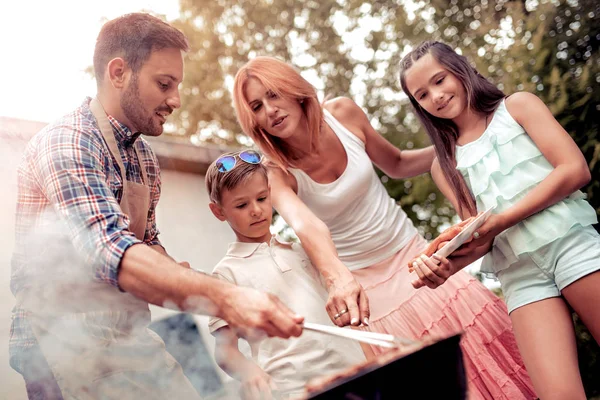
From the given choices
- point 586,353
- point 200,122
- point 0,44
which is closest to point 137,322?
point 0,44

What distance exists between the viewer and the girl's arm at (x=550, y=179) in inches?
80.7

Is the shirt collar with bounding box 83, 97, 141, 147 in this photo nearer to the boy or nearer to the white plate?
the boy

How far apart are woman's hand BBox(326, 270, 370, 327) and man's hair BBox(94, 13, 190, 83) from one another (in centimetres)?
106

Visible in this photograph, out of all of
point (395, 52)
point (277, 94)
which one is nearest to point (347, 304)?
point (277, 94)

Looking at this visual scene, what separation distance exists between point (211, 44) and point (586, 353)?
27.7ft

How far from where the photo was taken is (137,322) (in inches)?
79.7

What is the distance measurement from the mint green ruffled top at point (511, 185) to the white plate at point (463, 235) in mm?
221

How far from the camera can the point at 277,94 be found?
2449mm

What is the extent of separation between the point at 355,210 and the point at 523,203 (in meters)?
0.79

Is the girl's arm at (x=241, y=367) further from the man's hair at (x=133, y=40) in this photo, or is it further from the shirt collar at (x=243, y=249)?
the man's hair at (x=133, y=40)

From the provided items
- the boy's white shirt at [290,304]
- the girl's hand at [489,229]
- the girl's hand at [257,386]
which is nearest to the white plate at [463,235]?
the girl's hand at [489,229]

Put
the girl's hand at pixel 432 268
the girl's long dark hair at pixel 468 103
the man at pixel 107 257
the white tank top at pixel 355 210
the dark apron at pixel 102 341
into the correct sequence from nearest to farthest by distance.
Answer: the man at pixel 107 257
the dark apron at pixel 102 341
the girl's hand at pixel 432 268
the girl's long dark hair at pixel 468 103
the white tank top at pixel 355 210

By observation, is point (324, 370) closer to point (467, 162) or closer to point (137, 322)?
point (137, 322)

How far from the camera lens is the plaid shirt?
162 centimetres
